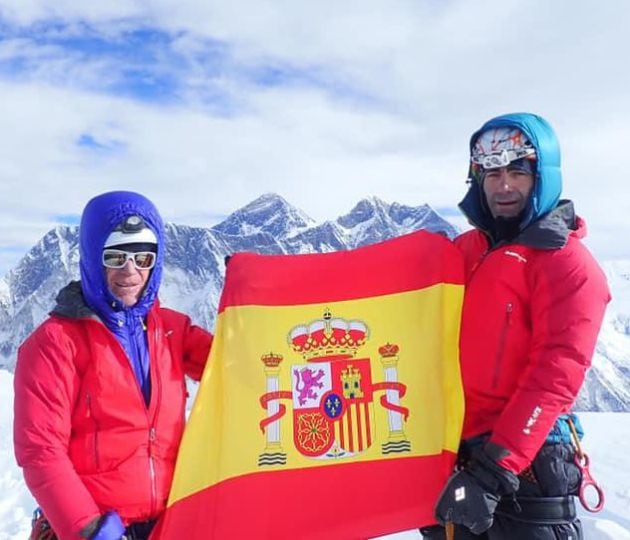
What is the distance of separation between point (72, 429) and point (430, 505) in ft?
5.75

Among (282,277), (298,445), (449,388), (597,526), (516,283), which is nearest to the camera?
(516,283)

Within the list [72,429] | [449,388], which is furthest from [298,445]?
[72,429]

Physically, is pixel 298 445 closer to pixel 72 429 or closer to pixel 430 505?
pixel 430 505

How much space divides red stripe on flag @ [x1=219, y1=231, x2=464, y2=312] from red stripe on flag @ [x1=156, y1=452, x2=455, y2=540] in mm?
930

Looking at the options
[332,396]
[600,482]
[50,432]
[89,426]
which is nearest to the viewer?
[50,432]

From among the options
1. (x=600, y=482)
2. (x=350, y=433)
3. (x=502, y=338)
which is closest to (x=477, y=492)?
(x=502, y=338)

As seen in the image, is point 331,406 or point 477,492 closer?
point 477,492

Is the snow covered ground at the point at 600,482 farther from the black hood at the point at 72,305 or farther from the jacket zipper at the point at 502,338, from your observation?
the black hood at the point at 72,305

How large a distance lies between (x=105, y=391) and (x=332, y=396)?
121 cm

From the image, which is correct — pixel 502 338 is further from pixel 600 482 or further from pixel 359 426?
pixel 600 482

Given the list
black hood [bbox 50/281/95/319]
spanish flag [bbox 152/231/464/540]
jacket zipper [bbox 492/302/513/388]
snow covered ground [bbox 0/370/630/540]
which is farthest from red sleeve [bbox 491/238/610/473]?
snow covered ground [bbox 0/370/630/540]

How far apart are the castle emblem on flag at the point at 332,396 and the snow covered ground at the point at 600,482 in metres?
2.34

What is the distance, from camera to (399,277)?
3.81m

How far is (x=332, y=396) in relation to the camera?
3.71 m
